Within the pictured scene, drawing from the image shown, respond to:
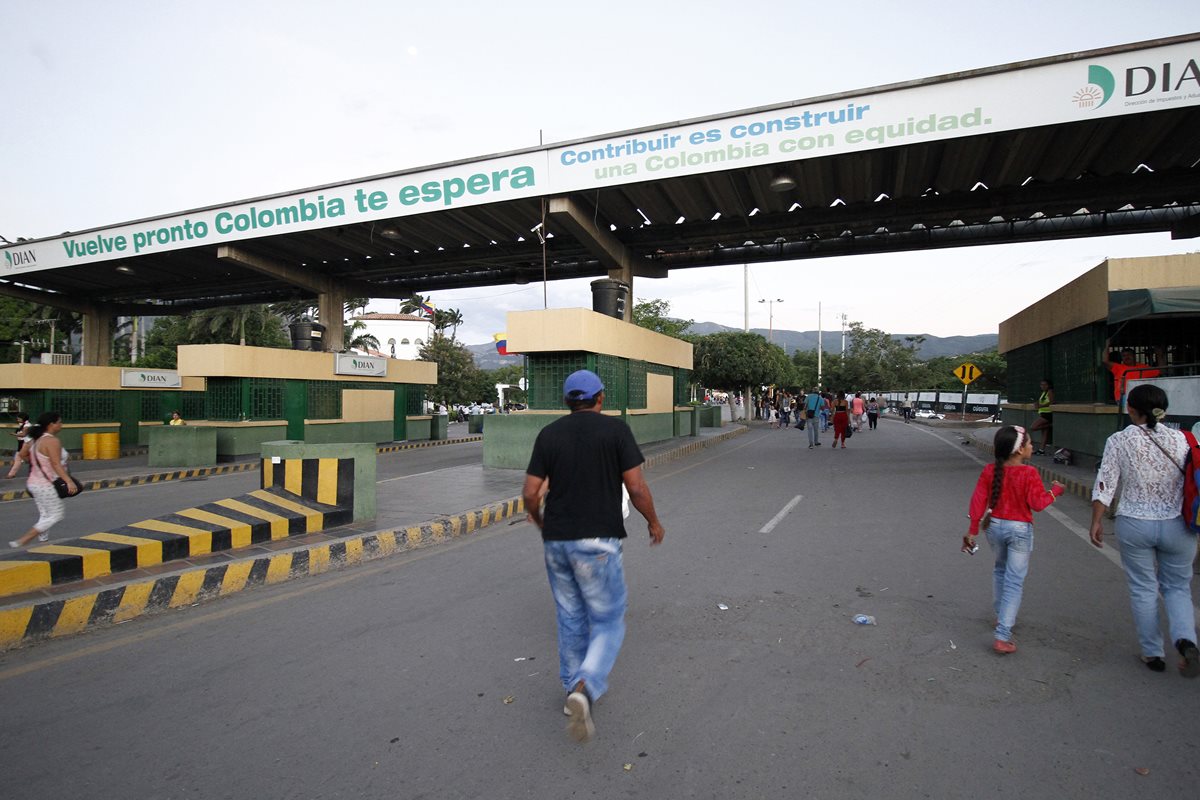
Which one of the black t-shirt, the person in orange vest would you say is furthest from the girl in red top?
the person in orange vest

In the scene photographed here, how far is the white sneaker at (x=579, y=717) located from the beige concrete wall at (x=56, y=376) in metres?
23.6

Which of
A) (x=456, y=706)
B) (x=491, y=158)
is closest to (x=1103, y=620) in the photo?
(x=456, y=706)

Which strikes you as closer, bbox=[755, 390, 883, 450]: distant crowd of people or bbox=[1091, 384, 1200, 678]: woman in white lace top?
bbox=[1091, 384, 1200, 678]: woman in white lace top

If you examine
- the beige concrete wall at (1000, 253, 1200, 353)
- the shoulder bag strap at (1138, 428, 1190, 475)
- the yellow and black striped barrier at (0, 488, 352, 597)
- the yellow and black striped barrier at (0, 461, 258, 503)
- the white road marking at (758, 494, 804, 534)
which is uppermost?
the beige concrete wall at (1000, 253, 1200, 353)

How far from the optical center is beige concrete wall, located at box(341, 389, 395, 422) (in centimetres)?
2198

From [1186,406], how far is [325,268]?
20977 mm

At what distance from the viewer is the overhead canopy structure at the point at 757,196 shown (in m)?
10.9

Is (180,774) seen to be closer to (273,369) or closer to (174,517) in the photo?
(174,517)

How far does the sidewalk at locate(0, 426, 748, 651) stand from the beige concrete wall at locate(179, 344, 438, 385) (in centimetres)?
990

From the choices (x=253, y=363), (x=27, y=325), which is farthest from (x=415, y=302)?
(x=253, y=363)

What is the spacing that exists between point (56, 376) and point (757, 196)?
69.5ft

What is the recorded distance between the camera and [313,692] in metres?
3.77

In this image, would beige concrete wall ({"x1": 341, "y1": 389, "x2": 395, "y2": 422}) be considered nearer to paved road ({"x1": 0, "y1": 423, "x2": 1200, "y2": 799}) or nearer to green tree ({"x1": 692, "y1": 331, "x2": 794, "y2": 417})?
paved road ({"x1": 0, "y1": 423, "x2": 1200, "y2": 799})

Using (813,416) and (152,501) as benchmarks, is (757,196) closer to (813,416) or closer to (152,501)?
(813,416)
